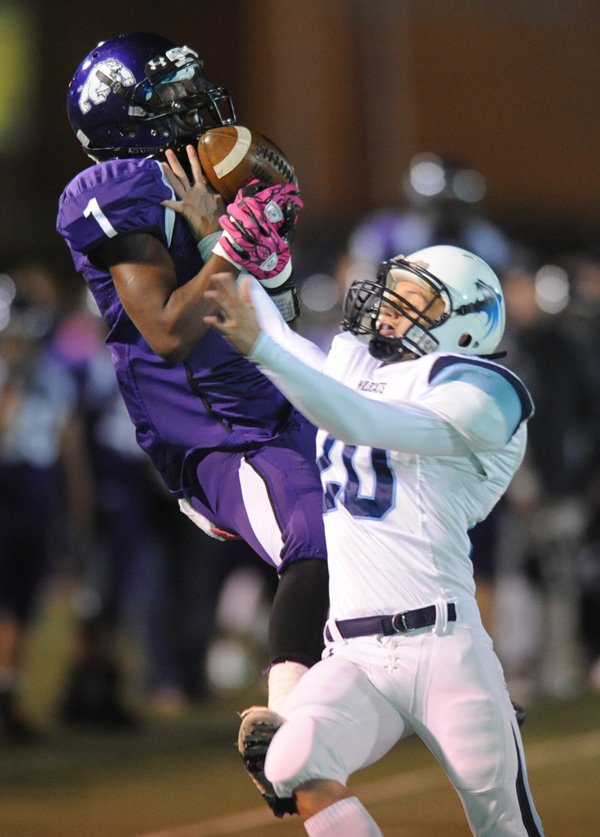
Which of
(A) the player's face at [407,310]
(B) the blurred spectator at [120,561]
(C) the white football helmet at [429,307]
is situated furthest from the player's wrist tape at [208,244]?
(B) the blurred spectator at [120,561]

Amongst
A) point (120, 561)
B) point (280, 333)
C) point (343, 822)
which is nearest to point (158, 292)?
point (280, 333)

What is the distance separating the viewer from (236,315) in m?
2.99

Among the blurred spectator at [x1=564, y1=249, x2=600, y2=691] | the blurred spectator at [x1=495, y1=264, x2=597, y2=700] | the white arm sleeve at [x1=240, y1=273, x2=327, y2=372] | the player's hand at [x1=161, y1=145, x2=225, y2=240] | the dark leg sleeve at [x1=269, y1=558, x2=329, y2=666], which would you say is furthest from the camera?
the blurred spectator at [x1=564, y1=249, x2=600, y2=691]

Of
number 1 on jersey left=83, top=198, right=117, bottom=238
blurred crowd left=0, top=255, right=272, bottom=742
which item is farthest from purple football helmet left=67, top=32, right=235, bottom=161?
blurred crowd left=0, top=255, right=272, bottom=742

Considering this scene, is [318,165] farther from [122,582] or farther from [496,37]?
[122,582]

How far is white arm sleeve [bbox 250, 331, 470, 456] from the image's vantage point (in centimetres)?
299

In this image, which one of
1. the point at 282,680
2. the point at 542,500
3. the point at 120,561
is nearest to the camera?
the point at 282,680

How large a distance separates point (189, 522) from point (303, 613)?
14.1 feet

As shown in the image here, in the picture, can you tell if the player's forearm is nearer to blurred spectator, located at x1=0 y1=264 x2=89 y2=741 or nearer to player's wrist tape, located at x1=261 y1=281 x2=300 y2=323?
player's wrist tape, located at x1=261 y1=281 x2=300 y2=323

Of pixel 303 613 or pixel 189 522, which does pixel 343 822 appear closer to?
pixel 303 613

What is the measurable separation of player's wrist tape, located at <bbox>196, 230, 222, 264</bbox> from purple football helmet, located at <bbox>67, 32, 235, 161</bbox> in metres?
0.31

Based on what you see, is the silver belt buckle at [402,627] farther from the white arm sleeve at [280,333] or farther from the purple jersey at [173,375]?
the purple jersey at [173,375]

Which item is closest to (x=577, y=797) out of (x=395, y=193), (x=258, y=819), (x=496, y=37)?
(x=258, y=819)

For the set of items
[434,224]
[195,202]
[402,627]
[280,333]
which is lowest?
[434,224]
